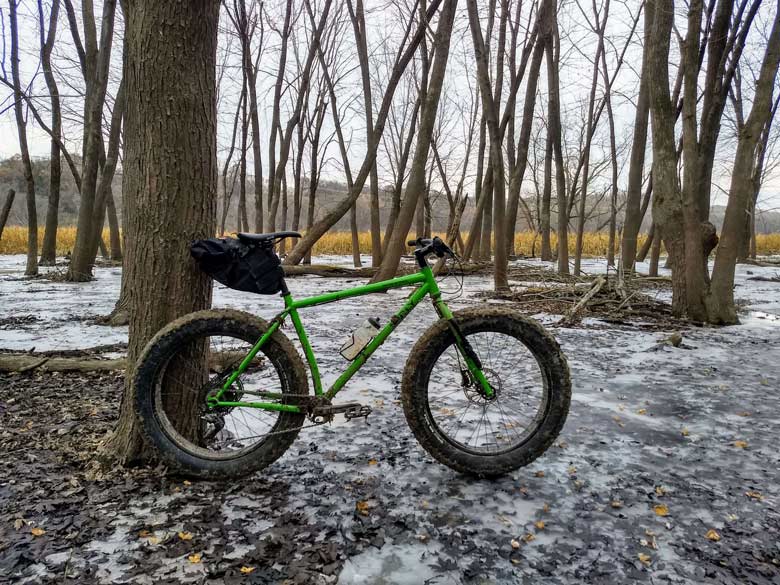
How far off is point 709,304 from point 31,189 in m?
12.2

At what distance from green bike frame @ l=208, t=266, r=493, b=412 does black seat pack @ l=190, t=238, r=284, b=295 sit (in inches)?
5.6

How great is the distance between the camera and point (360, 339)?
95.0 inches

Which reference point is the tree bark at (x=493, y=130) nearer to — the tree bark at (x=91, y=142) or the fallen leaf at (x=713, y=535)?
the tree bark at (x=91, y=142)

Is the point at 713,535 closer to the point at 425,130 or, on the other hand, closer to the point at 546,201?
the point at 425,130

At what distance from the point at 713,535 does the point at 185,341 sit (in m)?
2.26

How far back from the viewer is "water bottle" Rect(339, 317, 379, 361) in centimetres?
240

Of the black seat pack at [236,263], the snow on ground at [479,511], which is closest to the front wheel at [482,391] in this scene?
the snow on ground at [479,511]

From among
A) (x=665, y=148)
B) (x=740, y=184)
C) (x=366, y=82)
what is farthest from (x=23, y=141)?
(x=740, y=184)

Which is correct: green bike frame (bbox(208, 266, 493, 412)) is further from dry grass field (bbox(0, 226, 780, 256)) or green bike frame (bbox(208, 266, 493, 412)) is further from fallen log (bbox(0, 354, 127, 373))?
dry grass field (bbox(0, 226, 780, 256))

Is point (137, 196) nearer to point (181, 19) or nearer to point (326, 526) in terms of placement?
point (181, 19)

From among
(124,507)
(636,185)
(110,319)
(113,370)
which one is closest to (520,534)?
→ (124,507)

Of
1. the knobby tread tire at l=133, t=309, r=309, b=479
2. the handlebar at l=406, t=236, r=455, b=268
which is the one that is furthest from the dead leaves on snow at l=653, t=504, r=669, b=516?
the knobby tread tire at l=133, t=309, r=309, b=479

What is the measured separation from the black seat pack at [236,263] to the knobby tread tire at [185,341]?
0.50 ft

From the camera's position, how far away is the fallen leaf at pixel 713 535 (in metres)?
1.89
